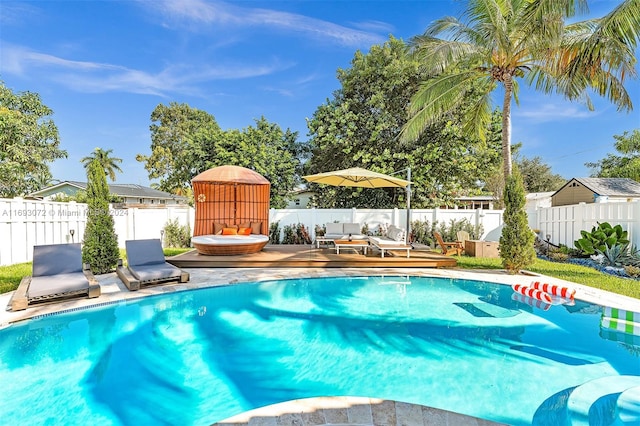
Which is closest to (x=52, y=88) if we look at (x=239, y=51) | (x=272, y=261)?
(x=239, y=51)

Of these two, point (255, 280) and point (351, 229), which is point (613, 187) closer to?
point (351, 229)

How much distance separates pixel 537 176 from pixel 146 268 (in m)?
46.0

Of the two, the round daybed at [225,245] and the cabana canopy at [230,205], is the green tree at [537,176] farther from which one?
the round daybed at [225,245]

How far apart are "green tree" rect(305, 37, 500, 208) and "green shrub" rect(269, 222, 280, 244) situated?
13.7ft

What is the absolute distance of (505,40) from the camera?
9289 millimetres

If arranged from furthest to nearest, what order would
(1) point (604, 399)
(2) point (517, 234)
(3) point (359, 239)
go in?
1. (3) point (359, 239)
2. (2) point (517, 234)
3. (1) point (604, 399)

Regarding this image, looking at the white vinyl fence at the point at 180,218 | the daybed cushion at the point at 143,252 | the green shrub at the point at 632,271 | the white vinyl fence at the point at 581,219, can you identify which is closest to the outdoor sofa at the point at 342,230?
the white vinyl fence at the point at 180,218

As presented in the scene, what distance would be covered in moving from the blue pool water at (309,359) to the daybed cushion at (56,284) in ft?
2.20

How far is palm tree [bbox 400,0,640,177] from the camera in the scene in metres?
7.89

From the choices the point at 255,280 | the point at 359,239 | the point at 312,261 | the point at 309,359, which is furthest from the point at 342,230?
the point at 309,359

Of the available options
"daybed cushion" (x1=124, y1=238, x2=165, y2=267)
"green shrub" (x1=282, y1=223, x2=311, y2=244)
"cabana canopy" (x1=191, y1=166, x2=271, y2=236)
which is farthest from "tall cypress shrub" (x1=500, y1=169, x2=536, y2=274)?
"daybed cushion" (x1=124, y1=238, x2=165, y2=267)

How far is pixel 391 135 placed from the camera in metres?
16.6

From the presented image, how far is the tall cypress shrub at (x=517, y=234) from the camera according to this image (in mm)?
9000

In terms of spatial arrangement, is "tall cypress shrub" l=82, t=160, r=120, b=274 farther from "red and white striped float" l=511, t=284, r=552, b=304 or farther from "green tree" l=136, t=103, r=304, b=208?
"red and white striped float" l=511, t=284, r=552, b=304
